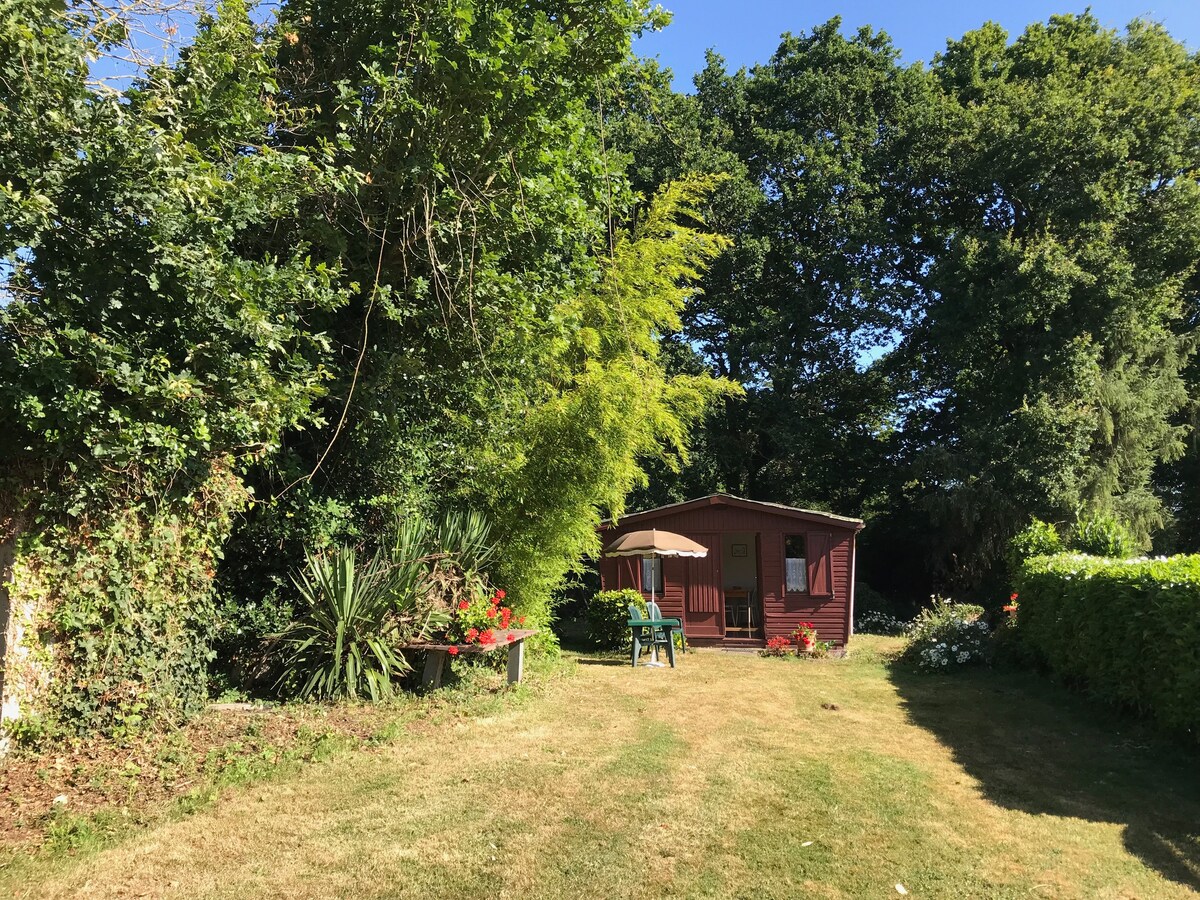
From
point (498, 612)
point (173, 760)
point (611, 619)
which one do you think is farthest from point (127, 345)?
point (611, 619)

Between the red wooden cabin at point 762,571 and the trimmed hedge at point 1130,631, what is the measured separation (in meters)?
4.26

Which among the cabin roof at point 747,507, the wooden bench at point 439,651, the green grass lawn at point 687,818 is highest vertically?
the cabin roof at point 747,507

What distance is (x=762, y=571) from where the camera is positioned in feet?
44.6

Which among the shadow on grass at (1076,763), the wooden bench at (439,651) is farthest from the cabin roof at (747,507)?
the wooden bench at (439,651)

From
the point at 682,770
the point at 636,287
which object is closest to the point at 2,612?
the point at 682,770

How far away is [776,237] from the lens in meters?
20.5

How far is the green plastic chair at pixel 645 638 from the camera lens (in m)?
9.99

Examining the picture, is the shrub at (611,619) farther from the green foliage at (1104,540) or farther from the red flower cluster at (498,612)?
the green foliage at (1104,540)

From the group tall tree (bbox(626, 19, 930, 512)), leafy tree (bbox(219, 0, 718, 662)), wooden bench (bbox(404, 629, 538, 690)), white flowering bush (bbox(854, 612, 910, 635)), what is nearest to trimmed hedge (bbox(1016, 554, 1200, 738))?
leafy tree (bbox(219, 0, 718, 662))

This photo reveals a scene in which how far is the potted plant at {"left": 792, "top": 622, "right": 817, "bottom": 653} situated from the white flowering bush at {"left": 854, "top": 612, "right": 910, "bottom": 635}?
16.1 feet

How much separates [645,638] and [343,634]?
18.3ft

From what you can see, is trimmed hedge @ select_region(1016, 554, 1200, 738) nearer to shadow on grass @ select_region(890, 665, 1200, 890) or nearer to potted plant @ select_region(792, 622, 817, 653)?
shadow on grass @ select_region(890, 665, 1200, 890)

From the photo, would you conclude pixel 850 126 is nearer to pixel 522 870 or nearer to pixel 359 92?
pixel 359 92

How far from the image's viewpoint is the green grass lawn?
10.7ft
